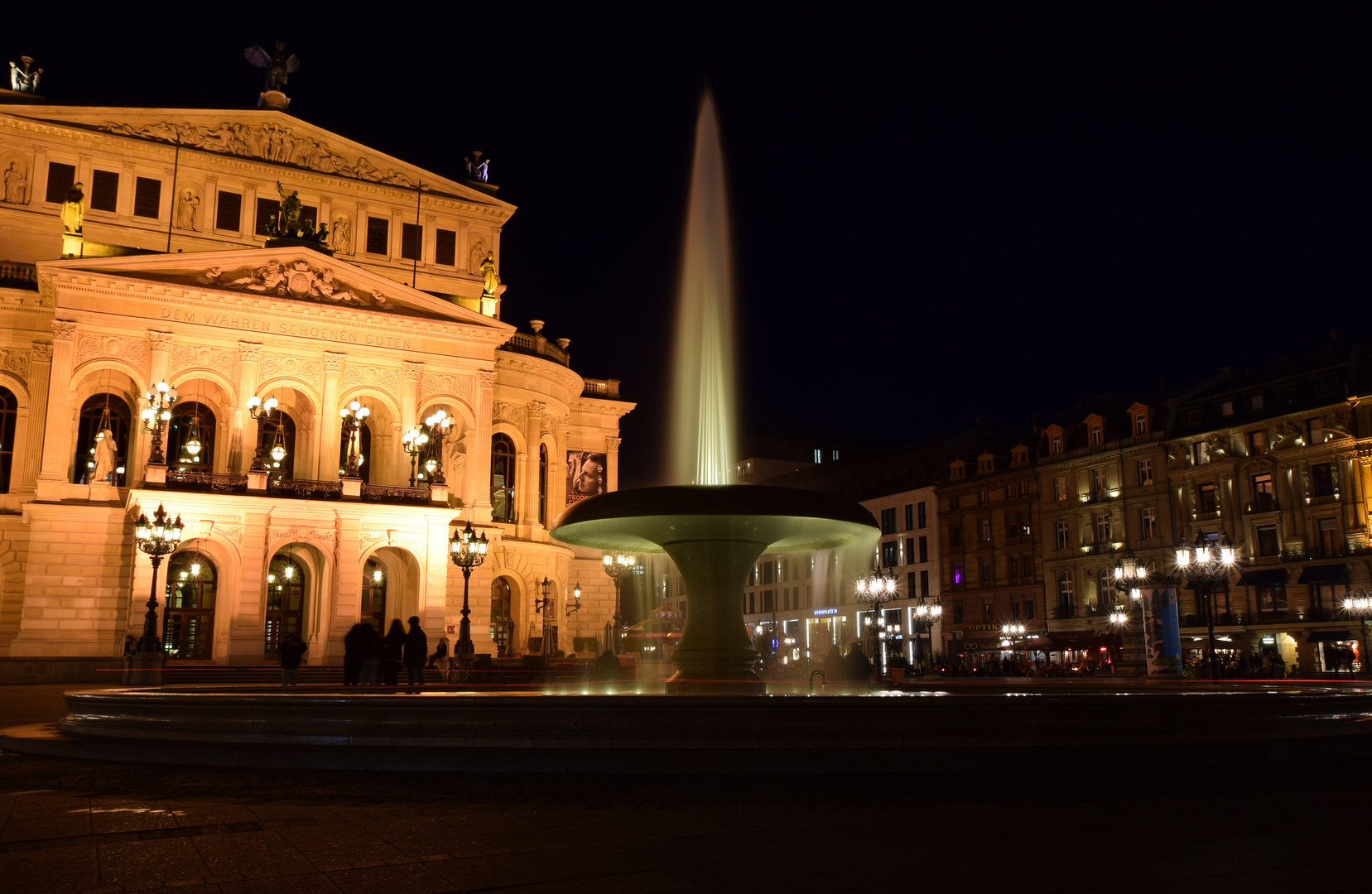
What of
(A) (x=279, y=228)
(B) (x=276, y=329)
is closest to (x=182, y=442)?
(B) (x=276, y=329)

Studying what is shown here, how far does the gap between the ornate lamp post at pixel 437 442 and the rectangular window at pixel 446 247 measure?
10.0 m

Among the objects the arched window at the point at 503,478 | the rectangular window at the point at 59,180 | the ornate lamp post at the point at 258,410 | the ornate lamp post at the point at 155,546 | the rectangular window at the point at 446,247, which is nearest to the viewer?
the ornate lamp post at the point at 155,546

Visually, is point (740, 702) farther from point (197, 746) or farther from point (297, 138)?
point (297, 138)

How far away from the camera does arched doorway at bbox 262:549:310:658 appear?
1508 inches

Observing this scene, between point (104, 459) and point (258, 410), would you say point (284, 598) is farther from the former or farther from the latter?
point (104, 459)

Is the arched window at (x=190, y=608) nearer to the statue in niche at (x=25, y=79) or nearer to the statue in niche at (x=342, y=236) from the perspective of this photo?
the statue in niche at (x=342, y=236)

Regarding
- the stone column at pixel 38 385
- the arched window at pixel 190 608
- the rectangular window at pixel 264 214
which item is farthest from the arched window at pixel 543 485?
the stone column at pixel 38 385

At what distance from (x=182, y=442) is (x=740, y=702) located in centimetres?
3463

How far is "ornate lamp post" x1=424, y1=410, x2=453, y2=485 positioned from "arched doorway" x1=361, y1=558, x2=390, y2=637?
4.13 m

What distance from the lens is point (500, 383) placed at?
150 ft

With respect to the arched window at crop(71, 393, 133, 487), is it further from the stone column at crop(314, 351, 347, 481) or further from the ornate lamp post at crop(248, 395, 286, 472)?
the stone column at crop(314, 351, 347, 481)

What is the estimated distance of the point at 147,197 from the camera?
42.2 meters

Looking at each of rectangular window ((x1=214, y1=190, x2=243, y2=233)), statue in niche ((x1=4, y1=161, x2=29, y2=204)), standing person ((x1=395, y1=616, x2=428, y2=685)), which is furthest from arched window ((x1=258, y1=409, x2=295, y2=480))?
standing person ((x1=395, y1=616, x2=428, y2=685))

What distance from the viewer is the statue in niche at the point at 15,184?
40.5 metres
